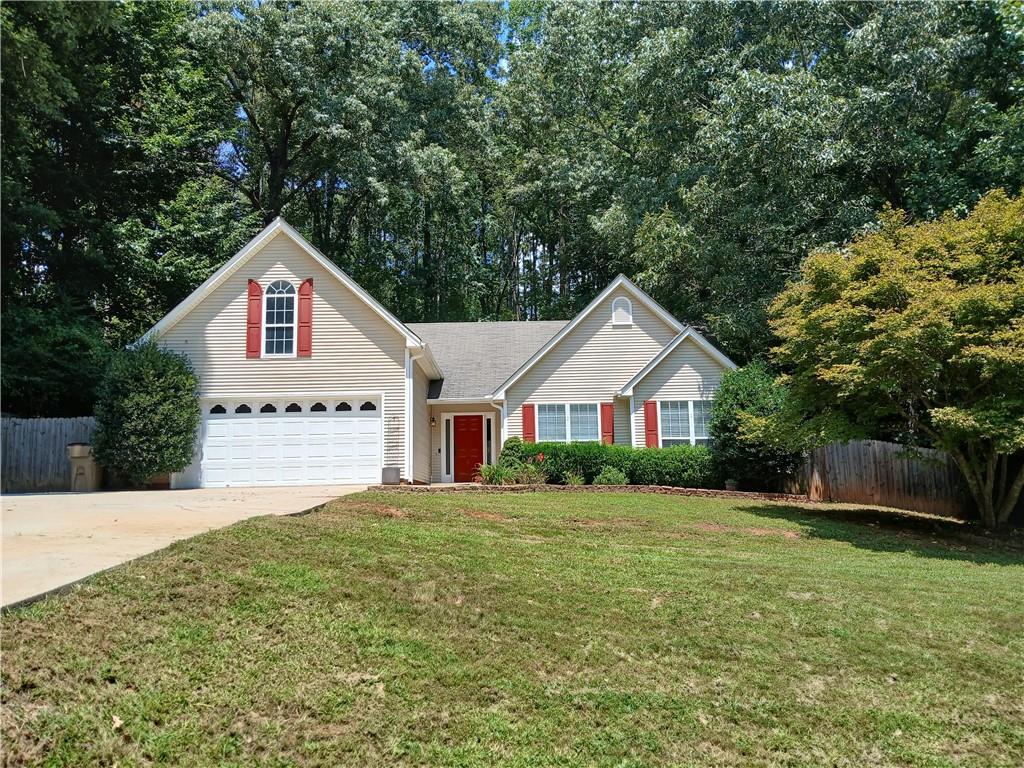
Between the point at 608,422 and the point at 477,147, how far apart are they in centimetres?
2082

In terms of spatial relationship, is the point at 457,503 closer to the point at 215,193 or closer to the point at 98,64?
the point at 215,193

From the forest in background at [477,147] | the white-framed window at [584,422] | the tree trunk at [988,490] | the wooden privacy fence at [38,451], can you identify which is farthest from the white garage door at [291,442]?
the tree trunk at [988,490]

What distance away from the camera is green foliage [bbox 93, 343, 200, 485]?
16.7 meters

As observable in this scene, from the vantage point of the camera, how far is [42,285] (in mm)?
25000

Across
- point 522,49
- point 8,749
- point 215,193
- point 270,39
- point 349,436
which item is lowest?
point 8,749

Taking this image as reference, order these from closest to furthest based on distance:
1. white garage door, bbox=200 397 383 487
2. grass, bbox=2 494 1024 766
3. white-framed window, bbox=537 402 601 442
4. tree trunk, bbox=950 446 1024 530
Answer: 1. grass, bbox=2 494 1024 766
2. tree trunk, bbox=950 446 1024 530
3. white garage door, bbox=200 397 383 487
4. white-framed window, bbox=537 402 601 442

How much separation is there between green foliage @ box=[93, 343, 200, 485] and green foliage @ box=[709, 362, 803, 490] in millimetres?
13203

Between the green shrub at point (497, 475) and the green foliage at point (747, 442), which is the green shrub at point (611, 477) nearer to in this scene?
the green shrub at point (497, 475)

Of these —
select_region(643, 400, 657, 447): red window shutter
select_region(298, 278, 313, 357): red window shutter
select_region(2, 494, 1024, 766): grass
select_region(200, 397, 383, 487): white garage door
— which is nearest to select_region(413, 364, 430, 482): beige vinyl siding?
select_region(200, 397, 383, 487): white garage door

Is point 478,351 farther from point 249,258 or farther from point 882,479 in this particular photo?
point 882,479

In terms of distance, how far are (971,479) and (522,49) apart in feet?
103

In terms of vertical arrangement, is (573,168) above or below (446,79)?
below

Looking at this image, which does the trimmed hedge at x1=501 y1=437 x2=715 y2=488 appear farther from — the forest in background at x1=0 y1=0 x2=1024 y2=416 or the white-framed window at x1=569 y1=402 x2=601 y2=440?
the forest in background at x1=0 y1=0 x2=1024 y2=416

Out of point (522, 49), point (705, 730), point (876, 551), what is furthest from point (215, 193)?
point (705, 730)
